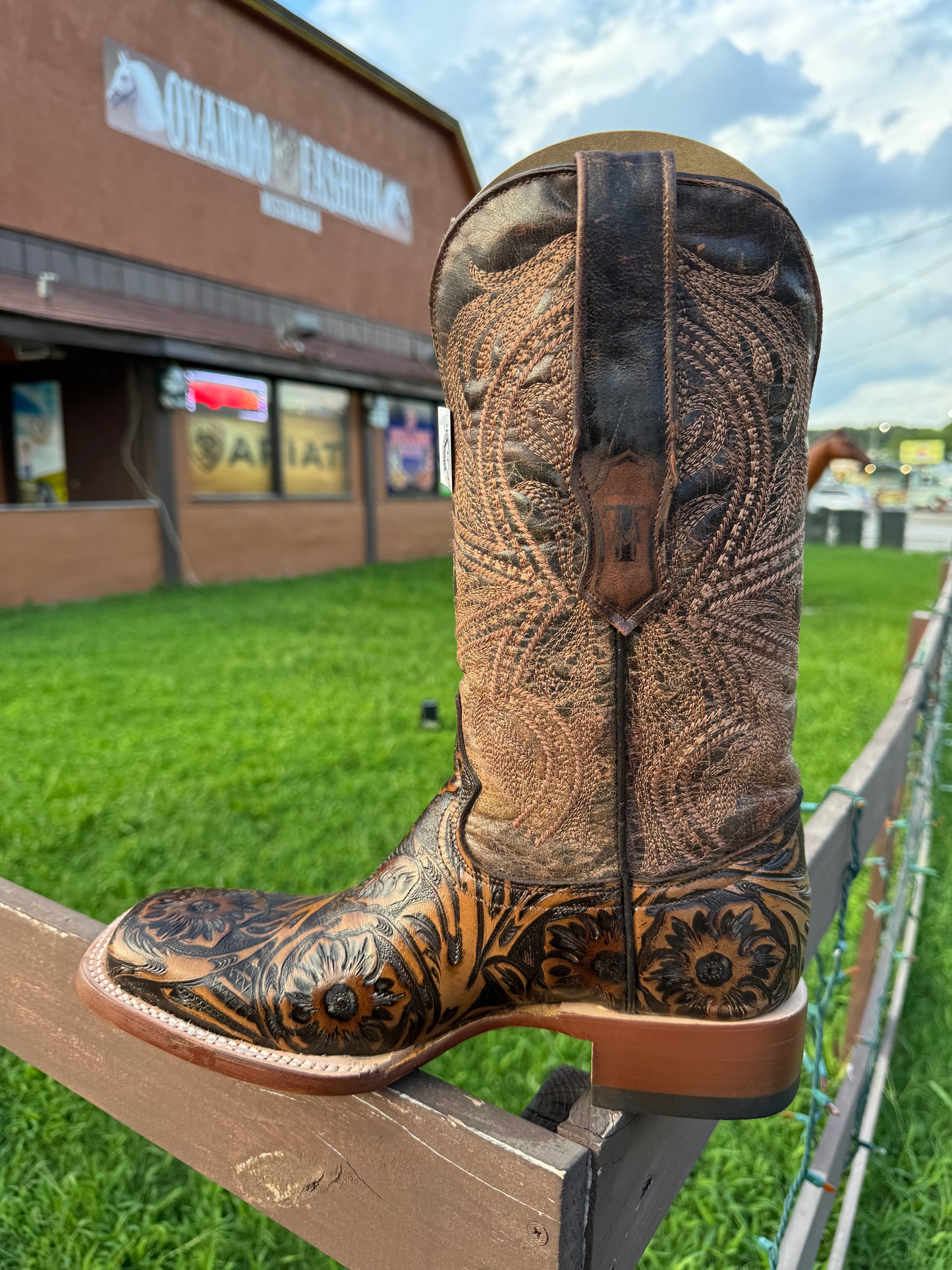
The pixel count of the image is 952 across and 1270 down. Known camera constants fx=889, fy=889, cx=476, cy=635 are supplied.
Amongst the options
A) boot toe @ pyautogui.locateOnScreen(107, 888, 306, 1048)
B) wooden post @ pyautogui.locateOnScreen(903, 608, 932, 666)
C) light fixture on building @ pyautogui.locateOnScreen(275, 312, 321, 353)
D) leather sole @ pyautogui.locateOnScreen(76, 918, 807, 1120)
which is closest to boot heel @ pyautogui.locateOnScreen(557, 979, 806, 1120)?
leather sole @ pyautogui.locateOnScreen(76, 918, 807, 1120)

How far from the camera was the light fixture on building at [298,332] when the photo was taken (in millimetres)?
10891

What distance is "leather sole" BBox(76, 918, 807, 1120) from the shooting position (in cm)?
79

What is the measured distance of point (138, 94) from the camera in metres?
9.52

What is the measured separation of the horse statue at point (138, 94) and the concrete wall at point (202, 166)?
0.15 m

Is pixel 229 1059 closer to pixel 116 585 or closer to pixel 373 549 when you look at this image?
pixel 116 585

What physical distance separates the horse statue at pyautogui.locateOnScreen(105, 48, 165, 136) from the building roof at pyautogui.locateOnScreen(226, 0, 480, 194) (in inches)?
67.8

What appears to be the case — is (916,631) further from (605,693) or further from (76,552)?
(76,552)

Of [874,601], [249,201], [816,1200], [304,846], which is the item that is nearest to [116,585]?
[249,201]

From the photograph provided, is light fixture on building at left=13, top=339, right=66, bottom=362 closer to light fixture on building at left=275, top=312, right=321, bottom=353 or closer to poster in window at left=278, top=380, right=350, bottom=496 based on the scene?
light fixture on building at left=275, top=312, right=321, bottom=353

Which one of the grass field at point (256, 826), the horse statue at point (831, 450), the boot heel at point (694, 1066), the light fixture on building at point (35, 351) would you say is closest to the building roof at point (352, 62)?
the light fixture on building at point (35, 351)

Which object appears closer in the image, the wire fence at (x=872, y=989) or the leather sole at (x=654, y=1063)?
the leather sole at (x=654, y=1063)

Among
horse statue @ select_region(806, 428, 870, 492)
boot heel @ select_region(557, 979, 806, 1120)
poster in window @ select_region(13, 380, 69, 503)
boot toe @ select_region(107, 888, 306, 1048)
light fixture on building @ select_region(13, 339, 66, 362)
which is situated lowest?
boot heel @ select_region(557, 979, 806, 1120)

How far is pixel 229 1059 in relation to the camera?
0.83 m

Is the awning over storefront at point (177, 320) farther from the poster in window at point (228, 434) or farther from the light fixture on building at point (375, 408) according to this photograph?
the poster in window at point (228, 434)
